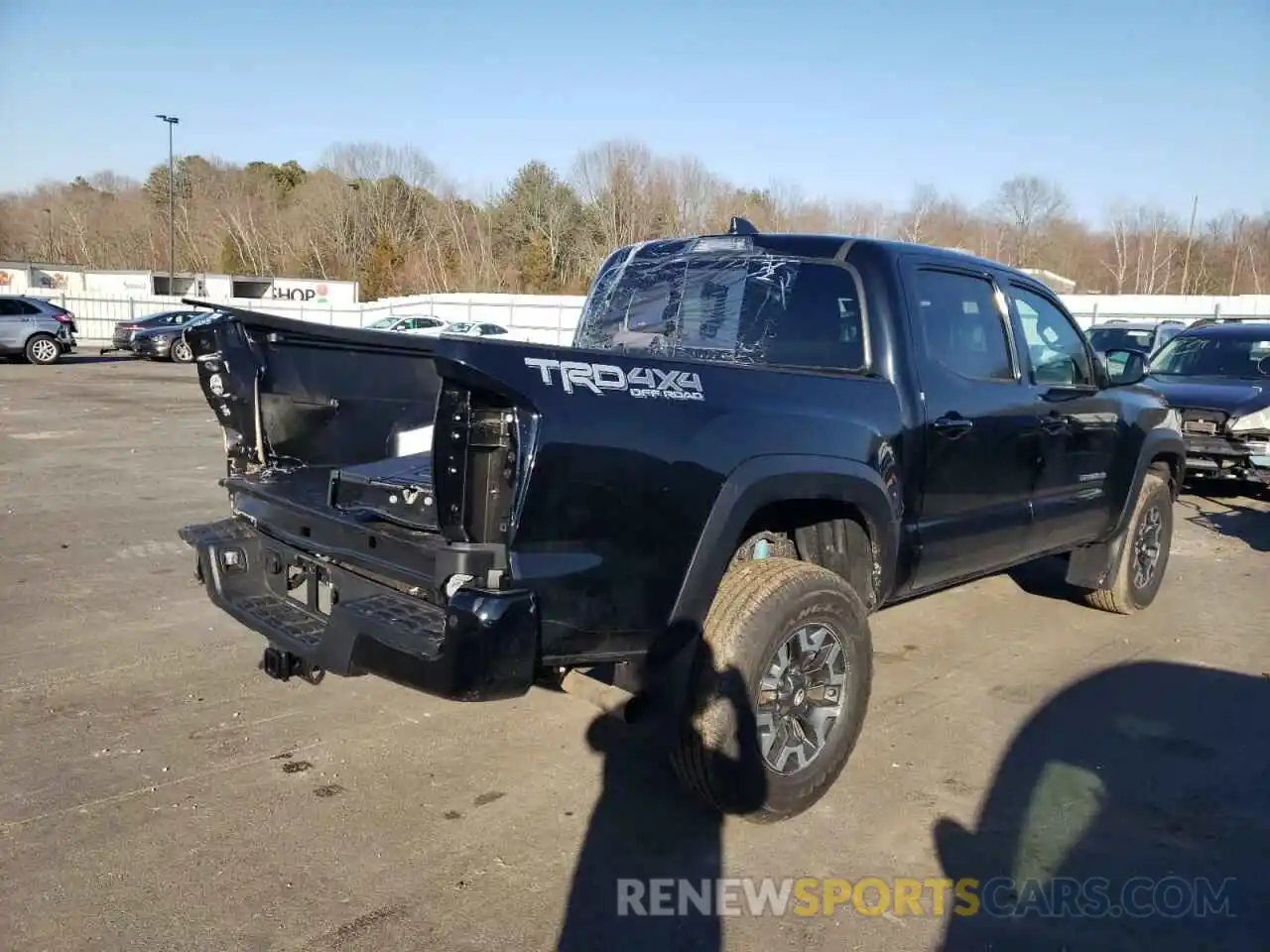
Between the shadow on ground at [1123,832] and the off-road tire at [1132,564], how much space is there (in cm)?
127

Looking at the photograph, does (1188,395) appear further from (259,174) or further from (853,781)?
(259,174)

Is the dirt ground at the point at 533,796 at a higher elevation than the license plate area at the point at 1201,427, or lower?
lower

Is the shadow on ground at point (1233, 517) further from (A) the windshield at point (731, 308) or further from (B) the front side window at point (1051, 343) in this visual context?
(A) the windshield at point (731, 308)

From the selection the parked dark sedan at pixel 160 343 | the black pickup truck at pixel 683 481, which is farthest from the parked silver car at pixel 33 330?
the black pickup truck at pixel 683 481

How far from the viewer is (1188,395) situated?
32.5ft

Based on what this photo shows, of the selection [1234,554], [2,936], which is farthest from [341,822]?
[1234,554]

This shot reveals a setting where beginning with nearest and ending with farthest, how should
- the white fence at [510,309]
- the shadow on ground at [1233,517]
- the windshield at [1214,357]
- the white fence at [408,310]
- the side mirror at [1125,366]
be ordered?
the side mirror at [1125,366] < the shadow on ground at [1233,517] < the windshield at [1214,357] < the white fence at [510,309] < the white fence at [408,310]

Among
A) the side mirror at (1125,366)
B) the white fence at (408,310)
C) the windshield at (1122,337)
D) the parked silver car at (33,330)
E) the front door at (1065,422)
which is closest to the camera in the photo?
the front door at (1065,422)

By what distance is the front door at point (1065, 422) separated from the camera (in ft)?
16.2

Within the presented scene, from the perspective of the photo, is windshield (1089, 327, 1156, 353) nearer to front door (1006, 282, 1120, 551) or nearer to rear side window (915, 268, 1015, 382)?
front door (1006, 282, 1120, 551)

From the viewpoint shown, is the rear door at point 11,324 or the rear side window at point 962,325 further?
the rear door at point 11,324

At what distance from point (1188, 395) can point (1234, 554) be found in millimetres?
2310

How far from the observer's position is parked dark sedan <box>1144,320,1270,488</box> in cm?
937

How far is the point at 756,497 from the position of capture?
327 centimetres
